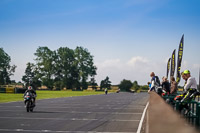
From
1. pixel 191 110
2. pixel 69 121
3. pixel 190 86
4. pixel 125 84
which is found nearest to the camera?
pixel 190 86

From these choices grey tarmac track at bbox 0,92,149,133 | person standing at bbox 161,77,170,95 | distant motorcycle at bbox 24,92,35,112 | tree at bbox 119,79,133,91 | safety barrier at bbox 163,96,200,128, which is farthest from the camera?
tree at bbox 119,79,133,91

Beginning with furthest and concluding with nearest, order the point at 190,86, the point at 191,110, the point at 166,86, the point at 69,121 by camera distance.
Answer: the point at 166,86 → the point at 69,121 → the point at 191,110 → the point at 190,86

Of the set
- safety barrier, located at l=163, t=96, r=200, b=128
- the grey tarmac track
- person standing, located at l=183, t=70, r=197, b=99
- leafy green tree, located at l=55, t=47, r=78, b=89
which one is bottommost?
the grey tarmac track

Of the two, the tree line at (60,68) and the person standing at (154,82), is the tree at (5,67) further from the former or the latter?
the person standing at (154,82)

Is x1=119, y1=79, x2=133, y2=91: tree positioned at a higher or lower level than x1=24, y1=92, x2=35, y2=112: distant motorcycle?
higher

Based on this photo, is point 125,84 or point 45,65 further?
point 125,84

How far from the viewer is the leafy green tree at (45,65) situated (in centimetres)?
11725

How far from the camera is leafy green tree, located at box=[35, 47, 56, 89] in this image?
117250mm

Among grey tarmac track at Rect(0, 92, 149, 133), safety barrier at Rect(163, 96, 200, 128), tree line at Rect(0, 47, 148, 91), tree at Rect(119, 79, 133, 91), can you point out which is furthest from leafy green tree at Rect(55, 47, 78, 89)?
safety barrier at Rect(163, 96, 200, 128)

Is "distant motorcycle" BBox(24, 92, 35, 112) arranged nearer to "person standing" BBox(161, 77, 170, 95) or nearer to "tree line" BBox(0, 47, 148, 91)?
"person standing" BBox(161, 77, 170, 95)

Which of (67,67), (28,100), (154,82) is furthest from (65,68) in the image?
(154,82)

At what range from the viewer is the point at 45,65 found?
11675 cm

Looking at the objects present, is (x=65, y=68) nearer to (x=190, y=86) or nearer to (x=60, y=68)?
(x=60, y=68)

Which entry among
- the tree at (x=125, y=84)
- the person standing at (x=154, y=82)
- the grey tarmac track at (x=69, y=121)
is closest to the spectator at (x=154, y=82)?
the person standing at (x=154, y=82)
